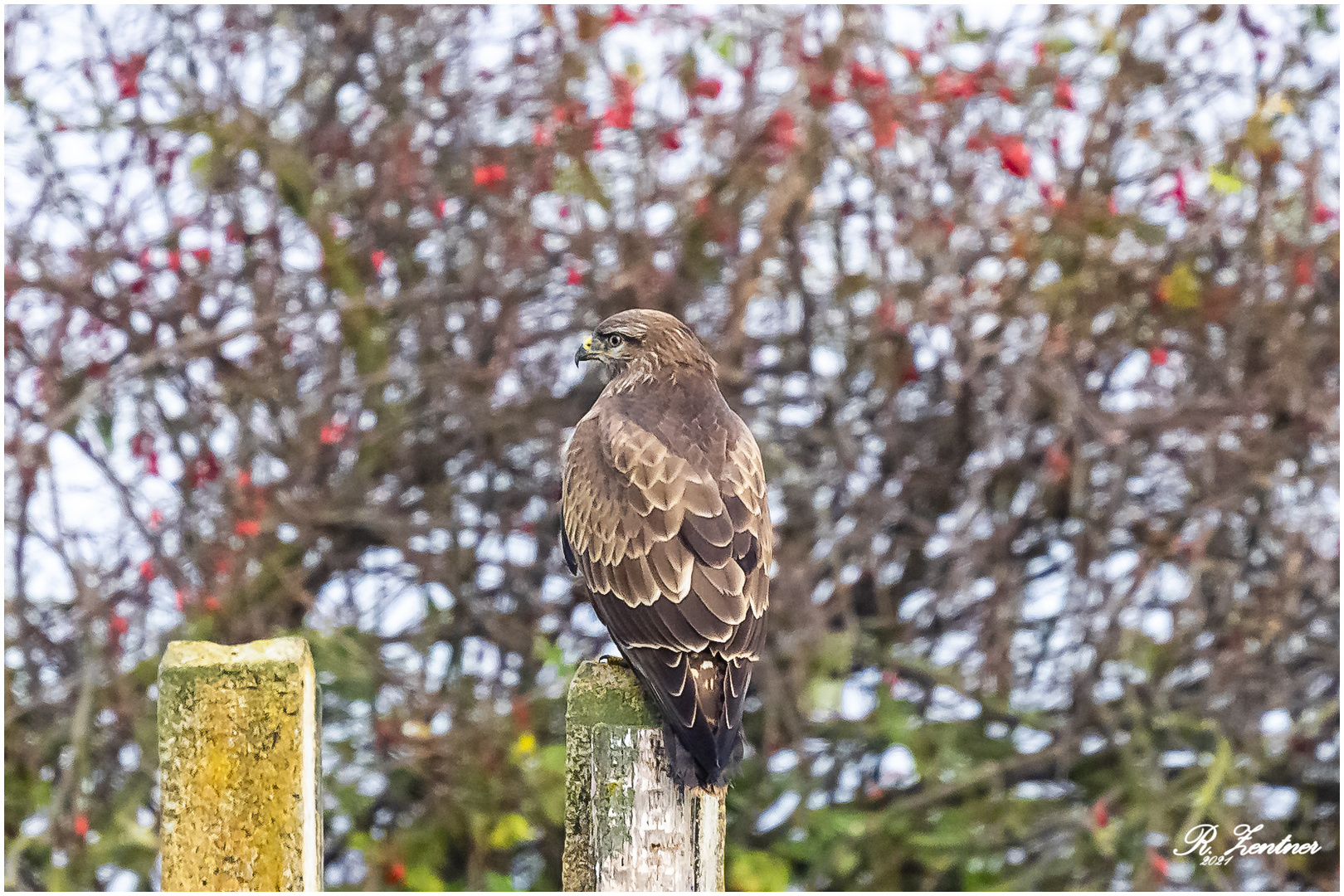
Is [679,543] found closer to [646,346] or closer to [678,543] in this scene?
[678,543]

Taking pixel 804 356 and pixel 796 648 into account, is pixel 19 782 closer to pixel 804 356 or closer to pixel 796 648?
pixel 796 648

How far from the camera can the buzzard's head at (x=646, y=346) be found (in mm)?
3600

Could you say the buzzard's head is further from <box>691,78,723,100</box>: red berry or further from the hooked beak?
<box>691,78,723,100</box>: red berry

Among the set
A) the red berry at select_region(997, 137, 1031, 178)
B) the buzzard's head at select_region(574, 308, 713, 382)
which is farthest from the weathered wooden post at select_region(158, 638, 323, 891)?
the red berry at select_region(997, 137, 1031, 178)

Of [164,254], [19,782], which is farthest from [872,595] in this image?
[19,782]

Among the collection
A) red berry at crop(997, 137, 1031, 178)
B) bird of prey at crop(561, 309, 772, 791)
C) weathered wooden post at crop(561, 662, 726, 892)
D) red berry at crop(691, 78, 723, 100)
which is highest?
red berry at crop(691, 78, 723, 100)

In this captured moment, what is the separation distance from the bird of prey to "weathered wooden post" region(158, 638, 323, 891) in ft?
1.97

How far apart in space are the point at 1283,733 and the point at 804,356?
2.20 meters

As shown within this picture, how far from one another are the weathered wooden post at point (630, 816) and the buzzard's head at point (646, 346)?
141cm

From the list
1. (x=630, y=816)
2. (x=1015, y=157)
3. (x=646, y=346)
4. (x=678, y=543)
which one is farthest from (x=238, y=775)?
(x=1015, y=157)

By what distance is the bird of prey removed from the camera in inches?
99.2

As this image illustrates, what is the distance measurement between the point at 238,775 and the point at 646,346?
1880 mm

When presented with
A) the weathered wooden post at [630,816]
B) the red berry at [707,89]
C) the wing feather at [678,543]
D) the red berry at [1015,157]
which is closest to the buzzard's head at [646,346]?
the wing feather at [678,543]

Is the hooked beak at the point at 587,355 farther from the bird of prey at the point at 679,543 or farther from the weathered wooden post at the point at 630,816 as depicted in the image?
the weathered wooden post at the point at 630,816
